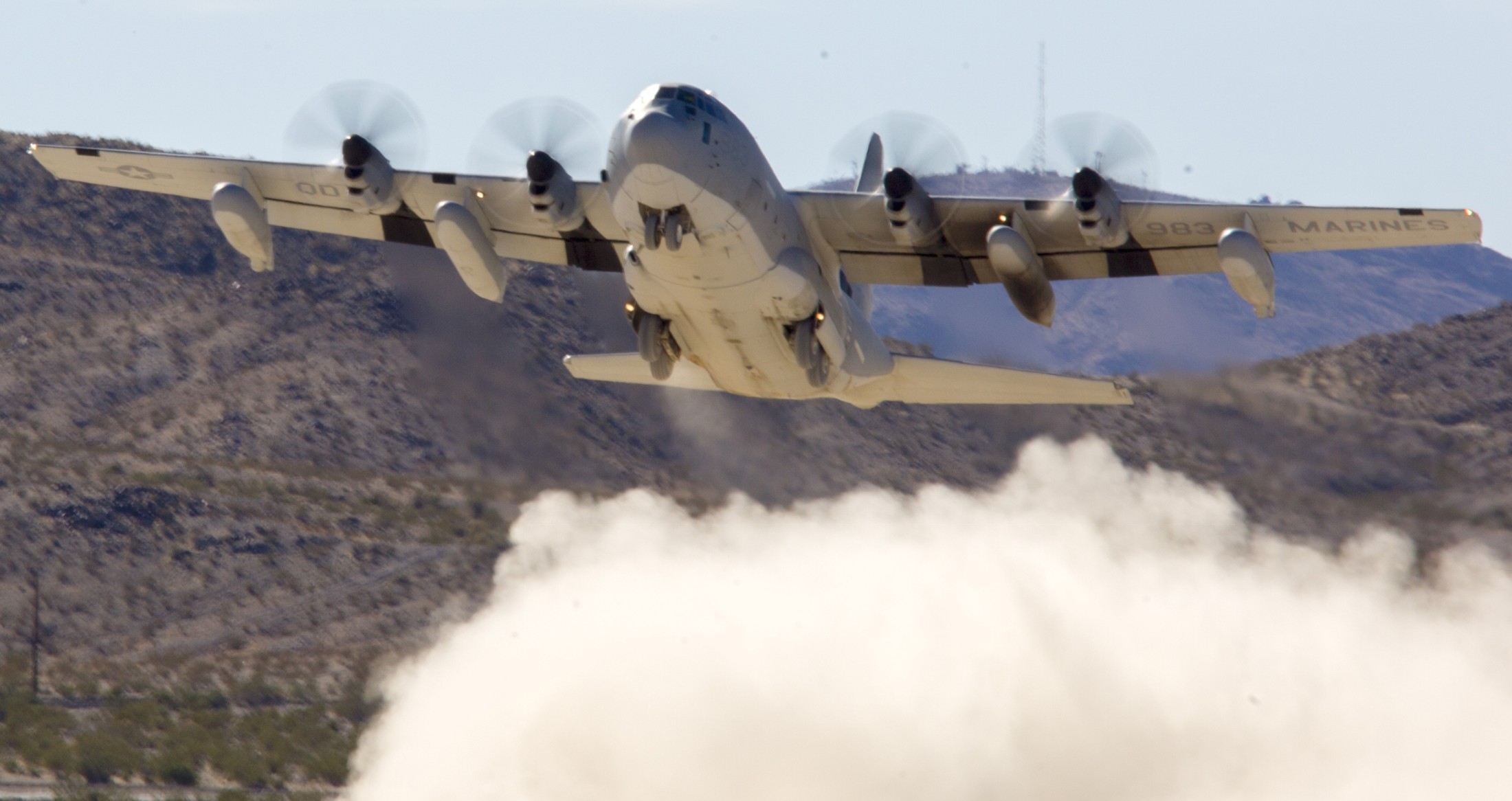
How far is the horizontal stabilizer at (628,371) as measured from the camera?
26.6m

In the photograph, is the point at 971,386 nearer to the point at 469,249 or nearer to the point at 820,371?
the point at 820,371

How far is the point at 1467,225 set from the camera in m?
22.6

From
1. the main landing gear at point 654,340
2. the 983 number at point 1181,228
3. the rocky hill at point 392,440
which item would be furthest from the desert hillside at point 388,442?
the 983 number at point 1181,228

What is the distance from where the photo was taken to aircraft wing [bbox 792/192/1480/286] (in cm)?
2303

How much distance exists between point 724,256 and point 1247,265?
7316 millimetres

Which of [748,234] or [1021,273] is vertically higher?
[1021,273]

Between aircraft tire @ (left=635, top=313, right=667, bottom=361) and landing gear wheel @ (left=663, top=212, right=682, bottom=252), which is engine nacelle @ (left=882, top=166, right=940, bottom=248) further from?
aircraft tire @ (left=635, top=313, right=667, bottom=361)

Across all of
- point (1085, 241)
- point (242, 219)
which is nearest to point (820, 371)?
point (1085, 241)

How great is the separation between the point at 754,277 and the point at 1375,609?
18.1 m

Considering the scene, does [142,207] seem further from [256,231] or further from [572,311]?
[256,231]

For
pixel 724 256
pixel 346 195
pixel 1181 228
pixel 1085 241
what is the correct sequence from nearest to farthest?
pixel 724 256
pixel 1085 241
pixel 1181 228
pixel 346 195

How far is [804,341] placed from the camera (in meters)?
24.2

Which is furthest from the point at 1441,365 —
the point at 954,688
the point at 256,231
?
the point at 256,231

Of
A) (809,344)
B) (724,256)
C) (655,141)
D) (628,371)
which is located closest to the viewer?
(655,141)
